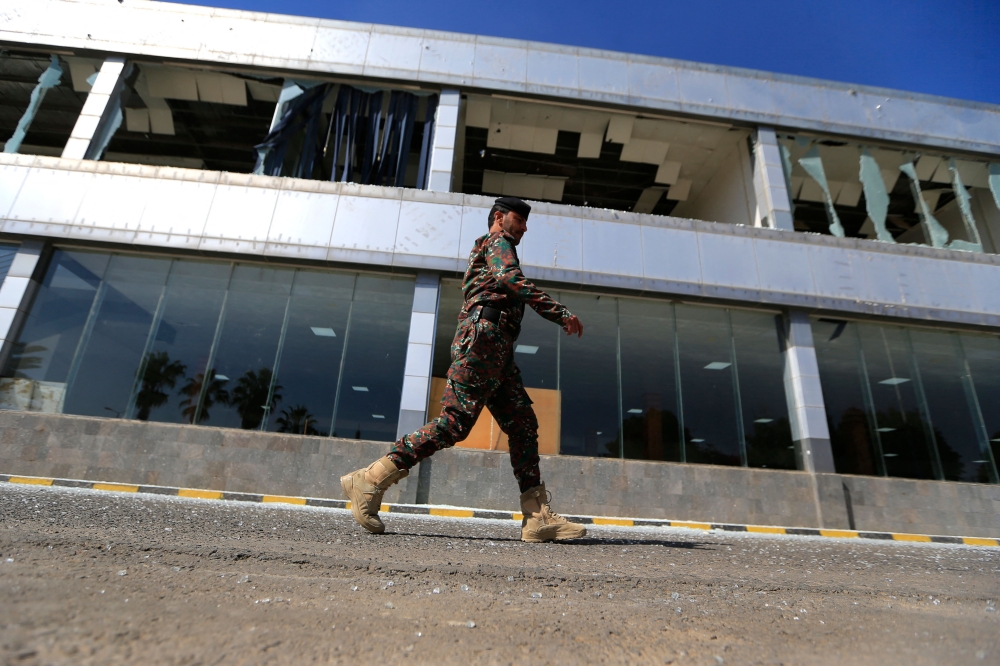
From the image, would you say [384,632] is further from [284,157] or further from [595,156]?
[595,156]

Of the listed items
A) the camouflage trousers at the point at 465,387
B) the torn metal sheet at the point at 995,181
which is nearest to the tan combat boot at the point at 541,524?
the camouflage trousers at the point at 465,387

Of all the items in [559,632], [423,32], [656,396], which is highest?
[423,32]

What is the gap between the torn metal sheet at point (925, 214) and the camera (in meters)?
9.62

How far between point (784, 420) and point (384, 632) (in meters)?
8.51

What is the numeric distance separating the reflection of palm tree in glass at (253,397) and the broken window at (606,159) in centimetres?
560

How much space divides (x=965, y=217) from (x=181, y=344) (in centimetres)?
1443

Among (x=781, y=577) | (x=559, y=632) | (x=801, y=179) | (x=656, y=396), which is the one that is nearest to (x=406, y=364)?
(x=656, y=396)

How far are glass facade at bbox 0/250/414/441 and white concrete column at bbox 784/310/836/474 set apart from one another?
6215 millimetres

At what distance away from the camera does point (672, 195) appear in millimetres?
11891

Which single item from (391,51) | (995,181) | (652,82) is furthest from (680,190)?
(391,51)

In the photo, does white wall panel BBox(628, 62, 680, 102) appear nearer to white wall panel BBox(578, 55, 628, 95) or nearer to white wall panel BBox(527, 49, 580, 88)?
white wall panel BBox(578, 55, 628, 95)

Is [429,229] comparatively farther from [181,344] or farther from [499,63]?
[181,344]

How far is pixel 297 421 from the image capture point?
702 cm

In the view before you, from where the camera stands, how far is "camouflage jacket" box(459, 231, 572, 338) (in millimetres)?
2852
